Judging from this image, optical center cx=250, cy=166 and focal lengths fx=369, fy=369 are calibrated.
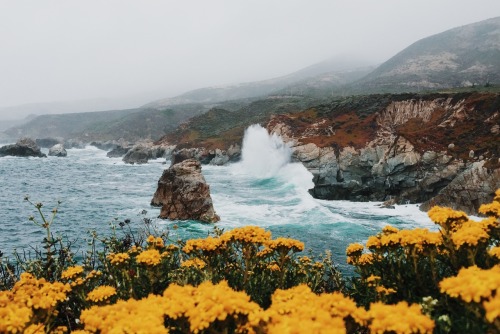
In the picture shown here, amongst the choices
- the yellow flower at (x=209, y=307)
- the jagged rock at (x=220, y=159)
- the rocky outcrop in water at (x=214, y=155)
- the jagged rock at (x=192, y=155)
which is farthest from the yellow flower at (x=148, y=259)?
the jagged rock at (x=220, y=159)

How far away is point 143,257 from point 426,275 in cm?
525

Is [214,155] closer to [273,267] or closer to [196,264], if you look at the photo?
[273,267]

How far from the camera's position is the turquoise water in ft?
105

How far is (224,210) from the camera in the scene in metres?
41.5

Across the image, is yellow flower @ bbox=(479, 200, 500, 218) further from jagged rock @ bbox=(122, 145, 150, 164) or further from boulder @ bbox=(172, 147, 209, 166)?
jagged rock @ bbox=(122, 145, 150, 164)

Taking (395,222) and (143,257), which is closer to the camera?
(143,257)

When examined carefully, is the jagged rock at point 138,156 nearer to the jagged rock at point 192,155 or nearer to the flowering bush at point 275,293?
the jagged rock at point 192,155

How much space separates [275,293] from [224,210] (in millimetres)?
37200

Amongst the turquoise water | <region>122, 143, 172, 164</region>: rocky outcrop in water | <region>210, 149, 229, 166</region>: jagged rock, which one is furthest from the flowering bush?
<region>122, 143, 172, 164</region>: rocky outcrop in water

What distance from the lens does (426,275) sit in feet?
22.5

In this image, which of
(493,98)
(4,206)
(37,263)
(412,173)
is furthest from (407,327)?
(493,98)

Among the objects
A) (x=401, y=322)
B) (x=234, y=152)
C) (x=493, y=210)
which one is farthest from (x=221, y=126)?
(x=401, y=322)

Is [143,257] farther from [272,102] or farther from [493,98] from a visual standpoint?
[272,102]

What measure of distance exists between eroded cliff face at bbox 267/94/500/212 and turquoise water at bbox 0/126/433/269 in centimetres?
356
